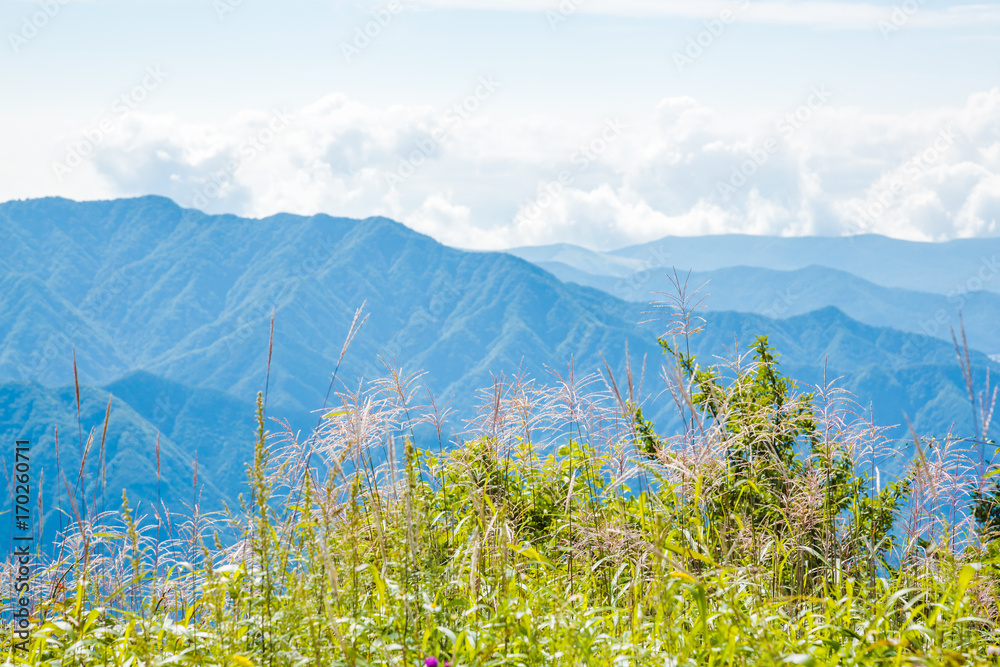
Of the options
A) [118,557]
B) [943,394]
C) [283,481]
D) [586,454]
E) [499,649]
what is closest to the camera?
[499,649]


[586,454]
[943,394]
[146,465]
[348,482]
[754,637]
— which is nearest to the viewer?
[754,637]

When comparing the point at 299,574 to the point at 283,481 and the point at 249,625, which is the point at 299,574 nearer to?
the point at 249,625

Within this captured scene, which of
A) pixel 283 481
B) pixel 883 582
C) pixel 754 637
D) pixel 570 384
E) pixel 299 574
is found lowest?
pixel 883 582

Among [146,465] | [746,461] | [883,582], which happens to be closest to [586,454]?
[746,461]

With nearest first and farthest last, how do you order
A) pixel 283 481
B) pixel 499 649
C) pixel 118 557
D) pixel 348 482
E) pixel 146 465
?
pixel 499 649, pixel 348 482, pixel 283 481, pixel 118 557, pixel 146 465

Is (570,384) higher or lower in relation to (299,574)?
higher

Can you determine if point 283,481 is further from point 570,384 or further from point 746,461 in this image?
point 746,461

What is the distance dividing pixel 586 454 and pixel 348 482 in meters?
1.59

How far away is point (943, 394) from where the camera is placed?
19350cm

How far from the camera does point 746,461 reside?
420 centimetres

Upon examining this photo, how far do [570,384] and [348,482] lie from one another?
1.25 meters

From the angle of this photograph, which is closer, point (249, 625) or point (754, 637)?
point (754, 637)

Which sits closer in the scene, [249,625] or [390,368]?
[249,625]

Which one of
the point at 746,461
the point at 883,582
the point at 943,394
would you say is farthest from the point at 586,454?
the point at 943,394
